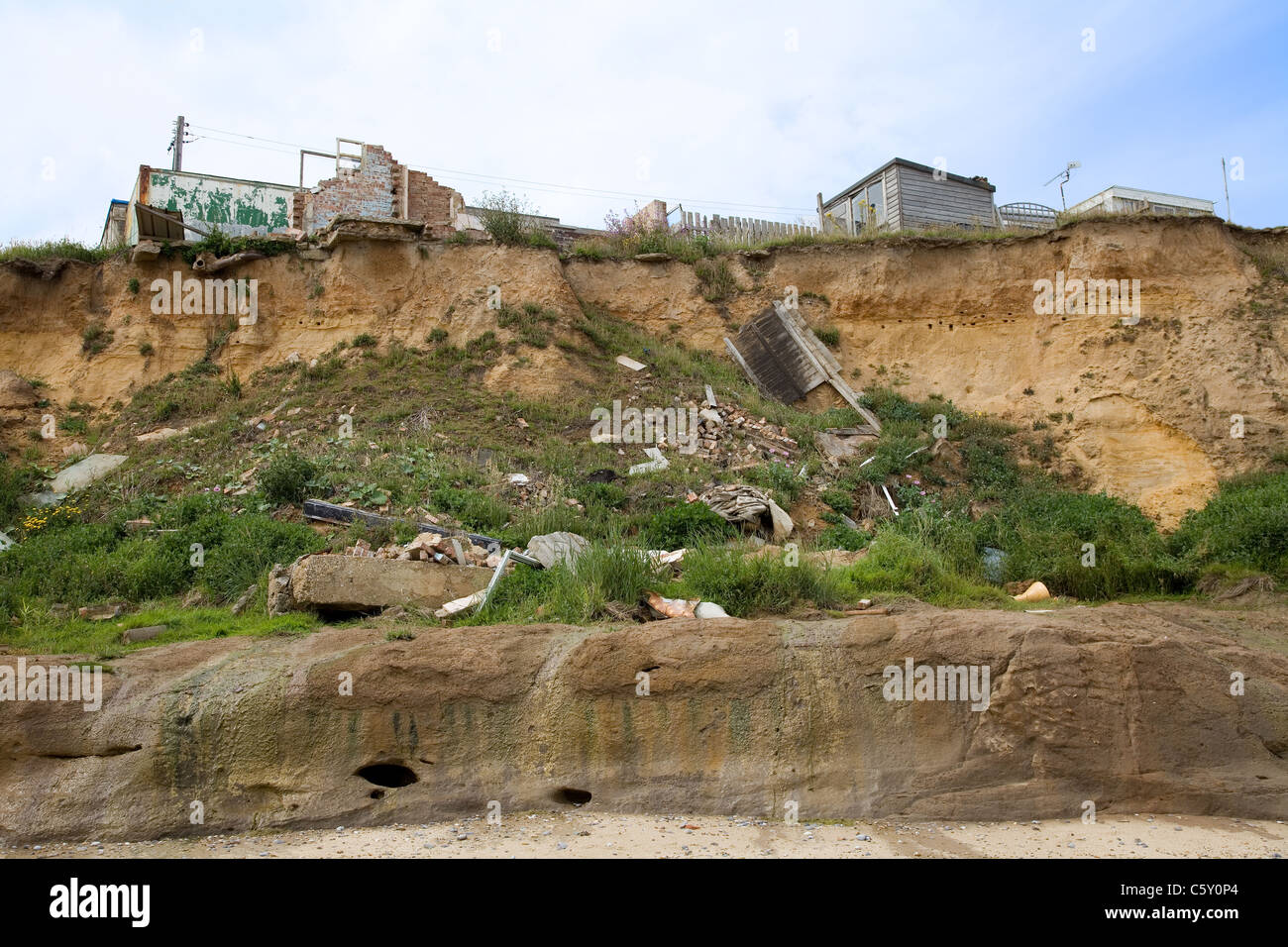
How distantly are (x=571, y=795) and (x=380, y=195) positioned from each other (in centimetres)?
1640

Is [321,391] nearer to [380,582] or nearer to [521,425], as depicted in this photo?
[521,425]

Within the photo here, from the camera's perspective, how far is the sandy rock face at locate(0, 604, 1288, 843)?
6.52 m

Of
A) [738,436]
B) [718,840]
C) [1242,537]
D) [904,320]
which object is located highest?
[904,320]

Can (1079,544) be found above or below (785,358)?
below

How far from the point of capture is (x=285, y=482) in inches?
453

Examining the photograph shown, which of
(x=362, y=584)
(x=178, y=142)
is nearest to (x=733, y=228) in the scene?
(x=362, y=584)

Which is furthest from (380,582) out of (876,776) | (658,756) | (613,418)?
(613,418)

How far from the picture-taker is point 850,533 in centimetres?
1170

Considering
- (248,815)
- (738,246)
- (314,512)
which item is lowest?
(248,815)

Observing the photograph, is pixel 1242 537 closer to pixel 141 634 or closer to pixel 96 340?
pixel 141 634

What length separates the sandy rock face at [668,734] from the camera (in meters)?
6.52

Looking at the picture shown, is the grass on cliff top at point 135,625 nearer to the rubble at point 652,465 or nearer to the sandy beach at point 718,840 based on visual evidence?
the sandy beach at point 718,840

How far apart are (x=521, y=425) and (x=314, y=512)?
3.88m

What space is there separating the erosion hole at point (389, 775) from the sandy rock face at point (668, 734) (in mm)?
15
